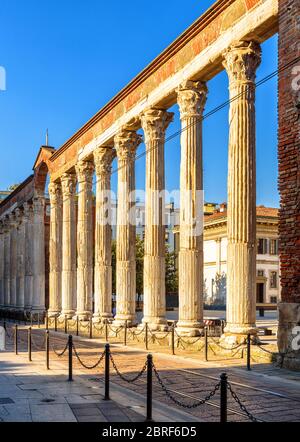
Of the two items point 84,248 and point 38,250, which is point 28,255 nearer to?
point 38,250

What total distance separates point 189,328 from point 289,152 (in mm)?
8183

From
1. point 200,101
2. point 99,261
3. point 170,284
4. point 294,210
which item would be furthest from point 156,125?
point 170,284

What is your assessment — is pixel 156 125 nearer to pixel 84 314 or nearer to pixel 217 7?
pixel 217 7

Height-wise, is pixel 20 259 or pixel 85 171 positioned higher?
pixel 85 171

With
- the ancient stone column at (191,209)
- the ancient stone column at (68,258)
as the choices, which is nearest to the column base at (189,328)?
the ancient stone column at (191,209)

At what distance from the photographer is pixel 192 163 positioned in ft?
71.8

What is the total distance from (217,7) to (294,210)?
317 inches

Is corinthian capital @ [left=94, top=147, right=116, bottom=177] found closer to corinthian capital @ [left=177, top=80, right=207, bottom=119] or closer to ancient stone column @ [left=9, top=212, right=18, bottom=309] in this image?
corinthian capital @ [left=177, top=80, right=207, bottom=119]

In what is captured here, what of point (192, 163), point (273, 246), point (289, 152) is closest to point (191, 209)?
point (192, 163)

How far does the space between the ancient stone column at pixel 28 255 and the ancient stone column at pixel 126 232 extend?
64.0 feet

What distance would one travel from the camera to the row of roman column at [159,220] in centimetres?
1859

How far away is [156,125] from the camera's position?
2542cm
